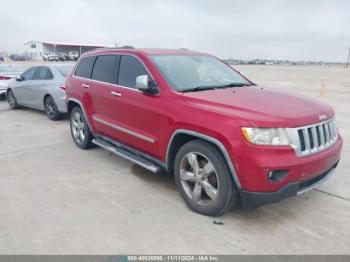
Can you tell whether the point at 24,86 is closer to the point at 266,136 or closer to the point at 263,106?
the point at 263,106

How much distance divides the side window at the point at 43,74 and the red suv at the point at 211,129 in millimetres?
4085

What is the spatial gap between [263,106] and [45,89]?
22.3ft

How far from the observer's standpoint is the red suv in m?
2.94

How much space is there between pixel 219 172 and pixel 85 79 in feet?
10.8

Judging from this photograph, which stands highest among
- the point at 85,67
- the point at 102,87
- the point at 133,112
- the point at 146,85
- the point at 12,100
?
the point at 85,67

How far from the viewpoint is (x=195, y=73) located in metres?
4.24

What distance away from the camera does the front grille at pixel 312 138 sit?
9.75ft

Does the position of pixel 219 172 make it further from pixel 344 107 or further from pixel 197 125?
pixel 344 107

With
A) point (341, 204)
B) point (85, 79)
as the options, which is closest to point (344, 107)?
point (341, 204)

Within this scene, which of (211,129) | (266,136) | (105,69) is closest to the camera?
(266,136)

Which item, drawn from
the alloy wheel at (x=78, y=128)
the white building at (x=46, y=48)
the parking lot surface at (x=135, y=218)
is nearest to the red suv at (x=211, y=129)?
the parking lot surface at (x=135, y=218)

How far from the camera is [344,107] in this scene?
1066 cm

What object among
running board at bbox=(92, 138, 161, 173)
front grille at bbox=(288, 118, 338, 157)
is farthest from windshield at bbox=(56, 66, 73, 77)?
front grille at bbox=(288, 118, 338, 157)

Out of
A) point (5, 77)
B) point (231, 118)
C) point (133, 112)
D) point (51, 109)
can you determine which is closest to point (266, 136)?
point (231, 118)
